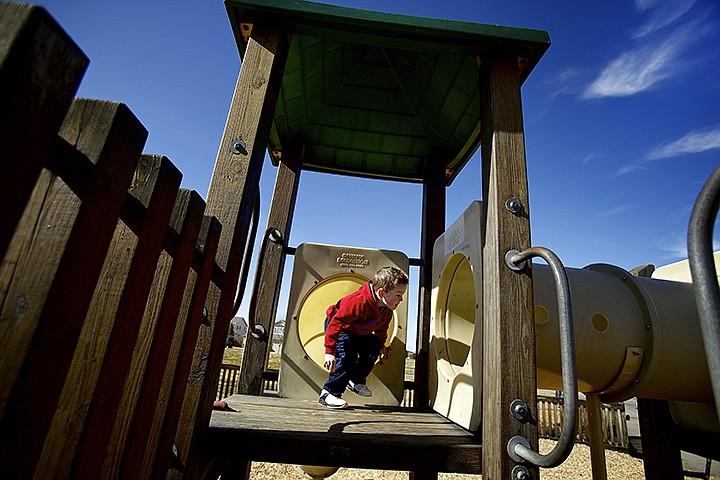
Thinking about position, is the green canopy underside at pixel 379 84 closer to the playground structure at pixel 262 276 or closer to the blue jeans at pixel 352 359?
the playground structure at pixel 262 276

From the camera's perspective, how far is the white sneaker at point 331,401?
85.6 inches

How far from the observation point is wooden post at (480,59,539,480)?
142 cm

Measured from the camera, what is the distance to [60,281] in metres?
0.58

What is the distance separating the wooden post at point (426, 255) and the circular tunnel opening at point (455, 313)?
26 cm

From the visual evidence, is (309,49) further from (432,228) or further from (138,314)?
(138,314)

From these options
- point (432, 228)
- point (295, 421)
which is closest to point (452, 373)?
point (295, 421)

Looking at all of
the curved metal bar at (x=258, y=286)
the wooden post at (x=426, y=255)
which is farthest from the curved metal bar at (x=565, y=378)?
the curved metal bar at (x=258, y=286)

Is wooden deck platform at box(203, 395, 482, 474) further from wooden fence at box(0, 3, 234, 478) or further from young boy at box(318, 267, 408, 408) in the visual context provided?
young boy at box(318, 267, 408, 408)

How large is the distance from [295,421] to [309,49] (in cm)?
246

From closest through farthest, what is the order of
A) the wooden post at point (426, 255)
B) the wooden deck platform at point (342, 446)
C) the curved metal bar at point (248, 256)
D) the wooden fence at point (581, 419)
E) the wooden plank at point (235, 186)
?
the wooden plank at point (235, 186), the wooden deck platform at point (342, 446), the curved metal bar at point (248, 256), the wooden post at point (426, 255), the wooden fence at point (581, 419)

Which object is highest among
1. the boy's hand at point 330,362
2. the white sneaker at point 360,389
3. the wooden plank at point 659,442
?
the boy's hand at point 330,362

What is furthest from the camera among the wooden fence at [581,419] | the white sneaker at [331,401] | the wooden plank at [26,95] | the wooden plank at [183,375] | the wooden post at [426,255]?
the wooden fence at [581,419]

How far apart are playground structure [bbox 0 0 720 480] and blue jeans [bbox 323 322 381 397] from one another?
0.29 m

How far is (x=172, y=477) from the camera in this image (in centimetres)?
121
